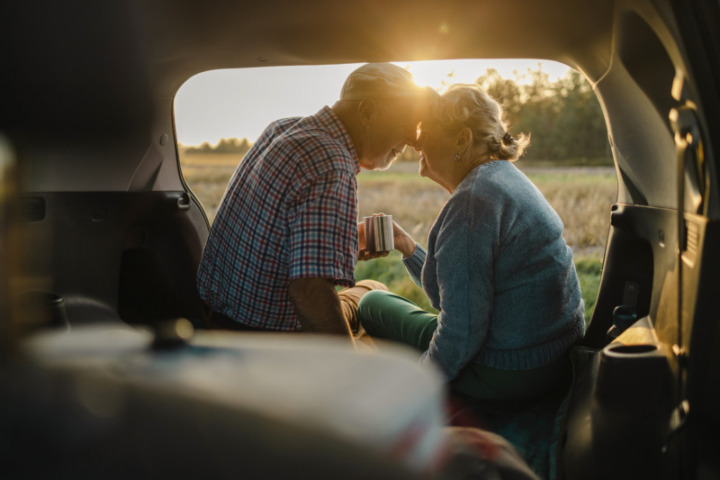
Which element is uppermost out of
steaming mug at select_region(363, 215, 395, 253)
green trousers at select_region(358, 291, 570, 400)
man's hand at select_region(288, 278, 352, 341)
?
steaming mug at select_region(363, 215, 395, 253)

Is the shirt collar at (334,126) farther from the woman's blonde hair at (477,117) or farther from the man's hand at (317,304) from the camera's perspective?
the man's hand at (317,304)

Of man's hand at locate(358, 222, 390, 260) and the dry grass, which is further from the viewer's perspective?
the dry grass

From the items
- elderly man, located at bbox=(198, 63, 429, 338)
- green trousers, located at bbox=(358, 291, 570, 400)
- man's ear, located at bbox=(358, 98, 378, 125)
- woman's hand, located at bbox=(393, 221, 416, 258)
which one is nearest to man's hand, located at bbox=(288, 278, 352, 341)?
elderly man, located at bbox=(198, 63, 429, 338)

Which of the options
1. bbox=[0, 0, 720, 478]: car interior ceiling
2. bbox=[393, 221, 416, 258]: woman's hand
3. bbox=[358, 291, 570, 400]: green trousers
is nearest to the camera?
bbox=[0, 0, 720, 478]: car interior ceiling

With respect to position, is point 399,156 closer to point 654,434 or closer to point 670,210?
point 670,210

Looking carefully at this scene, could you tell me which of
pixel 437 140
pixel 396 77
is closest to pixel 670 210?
pixel 437 140

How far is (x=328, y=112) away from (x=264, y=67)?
1.60 ft

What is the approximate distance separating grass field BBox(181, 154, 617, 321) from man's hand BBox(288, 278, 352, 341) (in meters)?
1.06

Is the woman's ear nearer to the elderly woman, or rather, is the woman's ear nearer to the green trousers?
the elderly woman

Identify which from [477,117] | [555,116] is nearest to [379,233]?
[477,117]

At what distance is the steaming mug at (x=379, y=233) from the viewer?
2.35 m

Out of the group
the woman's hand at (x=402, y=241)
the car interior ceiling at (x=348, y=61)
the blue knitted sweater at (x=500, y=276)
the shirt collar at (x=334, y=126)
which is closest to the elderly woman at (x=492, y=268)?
the blue knitted sweater at (x=500, y=276)

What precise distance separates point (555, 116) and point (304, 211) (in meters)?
2.84

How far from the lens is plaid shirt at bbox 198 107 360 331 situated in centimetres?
188
